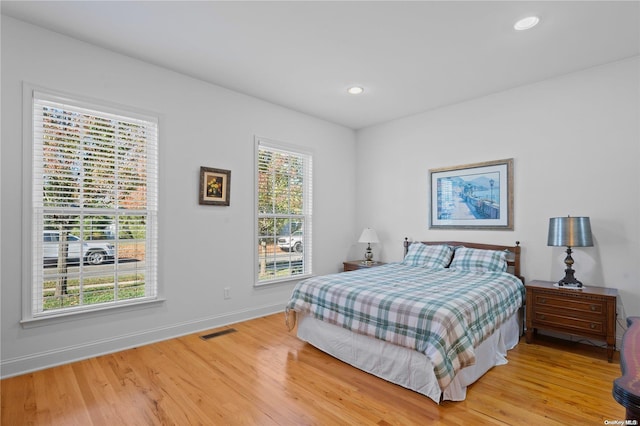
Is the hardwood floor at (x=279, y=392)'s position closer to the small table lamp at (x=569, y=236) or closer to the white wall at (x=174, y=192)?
the white wall at (x=174, y=192)

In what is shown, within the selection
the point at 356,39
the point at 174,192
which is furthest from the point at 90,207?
the point at 356,39

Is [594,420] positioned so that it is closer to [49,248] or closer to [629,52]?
[629,52]

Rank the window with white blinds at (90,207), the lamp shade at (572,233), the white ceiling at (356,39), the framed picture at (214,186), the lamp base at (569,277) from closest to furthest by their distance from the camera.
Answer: the white ceiling at (356,39) < the window with white blinds at (90,207) < the lamp shade at (572,233) < the lamp base at (569,277) < the framed picture at (214,186)

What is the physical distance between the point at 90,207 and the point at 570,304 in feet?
14.8

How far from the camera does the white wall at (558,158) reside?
10.3 feet

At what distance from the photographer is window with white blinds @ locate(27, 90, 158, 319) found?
2752mm

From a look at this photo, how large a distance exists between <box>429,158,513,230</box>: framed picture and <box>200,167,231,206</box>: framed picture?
2770 mm

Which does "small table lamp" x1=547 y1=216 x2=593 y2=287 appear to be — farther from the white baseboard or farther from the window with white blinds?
the window with white blinds

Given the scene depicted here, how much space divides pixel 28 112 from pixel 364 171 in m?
4.23

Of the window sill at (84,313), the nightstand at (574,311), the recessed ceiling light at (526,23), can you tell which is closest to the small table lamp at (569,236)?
the nightstand at (574,311)

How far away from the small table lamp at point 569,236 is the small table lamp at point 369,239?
89.4 inches

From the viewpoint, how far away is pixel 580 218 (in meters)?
3.11

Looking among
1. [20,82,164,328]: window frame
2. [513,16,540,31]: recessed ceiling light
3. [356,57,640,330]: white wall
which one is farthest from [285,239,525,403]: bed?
[513,16,540,31]: recessed ceiling light

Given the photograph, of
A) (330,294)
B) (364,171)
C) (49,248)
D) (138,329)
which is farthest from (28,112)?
(364,171)
